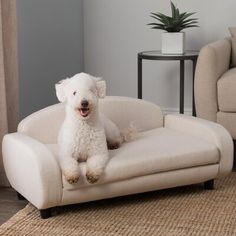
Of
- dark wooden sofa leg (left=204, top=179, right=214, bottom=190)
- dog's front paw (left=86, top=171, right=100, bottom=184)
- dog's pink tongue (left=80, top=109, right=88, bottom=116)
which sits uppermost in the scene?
dog's pink tongue (left=80, top=109, right=88, bottom=116)

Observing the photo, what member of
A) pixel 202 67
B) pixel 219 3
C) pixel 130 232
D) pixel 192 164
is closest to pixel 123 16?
pixel 219 3

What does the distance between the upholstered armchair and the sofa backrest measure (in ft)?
1.19

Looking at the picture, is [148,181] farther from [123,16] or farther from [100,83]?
[123,16]

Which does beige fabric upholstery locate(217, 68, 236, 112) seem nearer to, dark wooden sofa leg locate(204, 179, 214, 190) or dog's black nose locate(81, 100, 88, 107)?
dark wooden sofa leg locate(204, 179, 214, 190)

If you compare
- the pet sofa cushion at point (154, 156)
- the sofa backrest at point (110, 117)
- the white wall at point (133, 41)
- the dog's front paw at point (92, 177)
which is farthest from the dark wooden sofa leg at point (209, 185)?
the white wall at point (133, 41)

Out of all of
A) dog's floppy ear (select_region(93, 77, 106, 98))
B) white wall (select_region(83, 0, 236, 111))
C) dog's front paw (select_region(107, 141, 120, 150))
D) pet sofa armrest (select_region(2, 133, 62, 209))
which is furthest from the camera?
white wall (select_region(83, 0, 236, 111))

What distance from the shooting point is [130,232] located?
2.25 meters

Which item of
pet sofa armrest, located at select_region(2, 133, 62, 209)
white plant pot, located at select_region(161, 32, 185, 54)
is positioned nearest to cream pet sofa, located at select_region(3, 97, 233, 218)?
pet sofa armrest, located at select_region(2, 133, 62, 209)

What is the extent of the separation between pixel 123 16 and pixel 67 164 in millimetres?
2332

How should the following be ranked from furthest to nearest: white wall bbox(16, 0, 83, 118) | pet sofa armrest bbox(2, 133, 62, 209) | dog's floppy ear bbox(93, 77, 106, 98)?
1. white wall bbox(16, 0, 83, 118)
2. dog's floppy ear bbox(93, 77, 106, 98)
3. pet sofa armrest bbox(2, 133, 62, 209)

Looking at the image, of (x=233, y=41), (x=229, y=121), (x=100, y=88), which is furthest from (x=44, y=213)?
(x=233, y=41)

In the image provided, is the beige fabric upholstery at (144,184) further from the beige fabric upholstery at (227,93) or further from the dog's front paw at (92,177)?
the beige fabric upholstery at (227,93)

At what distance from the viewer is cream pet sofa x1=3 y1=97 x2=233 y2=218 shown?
233cm

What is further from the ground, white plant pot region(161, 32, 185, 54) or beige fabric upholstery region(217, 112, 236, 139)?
white plant pot region(161, 32, 185, 54)
